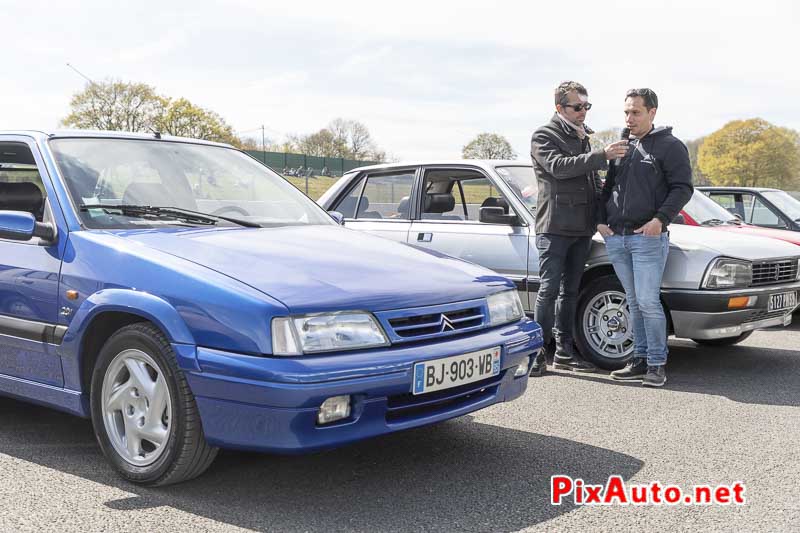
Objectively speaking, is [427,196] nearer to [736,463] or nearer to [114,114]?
[736,463]

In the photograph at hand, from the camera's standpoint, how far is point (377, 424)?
3.19 metres

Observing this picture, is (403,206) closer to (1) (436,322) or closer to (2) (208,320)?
(1) (436,322)

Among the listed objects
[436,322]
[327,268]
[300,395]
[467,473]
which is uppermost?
[327,268]

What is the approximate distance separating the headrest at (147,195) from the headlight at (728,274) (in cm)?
371

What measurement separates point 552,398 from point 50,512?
3060 millimetres

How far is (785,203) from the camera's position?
991 centimetres

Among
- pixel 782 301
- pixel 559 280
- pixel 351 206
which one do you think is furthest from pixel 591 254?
pixel 351 206

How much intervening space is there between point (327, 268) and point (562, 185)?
107 inches

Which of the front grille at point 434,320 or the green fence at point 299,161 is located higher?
the green fence at point 299,161

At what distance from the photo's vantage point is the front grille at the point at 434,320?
3262mm

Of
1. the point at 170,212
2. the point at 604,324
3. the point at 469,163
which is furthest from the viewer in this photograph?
the point at 469,163

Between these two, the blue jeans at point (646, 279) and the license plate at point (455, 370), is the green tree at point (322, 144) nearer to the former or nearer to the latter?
the blue jeans at point (646, 279)

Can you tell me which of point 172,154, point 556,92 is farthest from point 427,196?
point 172,154

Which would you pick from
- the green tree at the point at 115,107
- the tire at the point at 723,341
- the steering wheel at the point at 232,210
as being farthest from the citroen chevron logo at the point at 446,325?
the green tree at the point at 115,107
